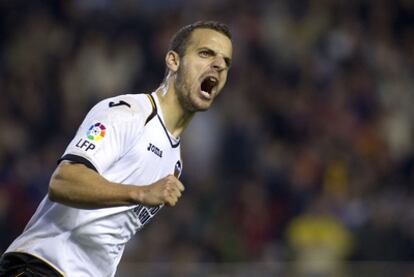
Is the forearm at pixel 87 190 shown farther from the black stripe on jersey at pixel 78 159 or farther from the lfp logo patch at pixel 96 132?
the lfp logo patch at pixel 96 132

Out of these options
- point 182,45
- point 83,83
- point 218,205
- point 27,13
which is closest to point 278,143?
point 218,205

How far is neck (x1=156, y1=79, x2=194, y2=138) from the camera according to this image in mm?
4715

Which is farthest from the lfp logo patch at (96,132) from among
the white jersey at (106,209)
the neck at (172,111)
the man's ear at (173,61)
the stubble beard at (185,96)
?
the man's ear at (173,61)

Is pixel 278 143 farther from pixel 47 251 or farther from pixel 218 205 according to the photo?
pixel 47 251

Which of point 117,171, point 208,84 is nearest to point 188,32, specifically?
A: point 208,84

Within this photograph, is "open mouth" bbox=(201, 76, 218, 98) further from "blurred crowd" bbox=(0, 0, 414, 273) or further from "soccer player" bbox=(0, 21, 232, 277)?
"blurred crowd" bbox=(0, 0, 414, 273)

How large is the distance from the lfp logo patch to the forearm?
7.2 inches

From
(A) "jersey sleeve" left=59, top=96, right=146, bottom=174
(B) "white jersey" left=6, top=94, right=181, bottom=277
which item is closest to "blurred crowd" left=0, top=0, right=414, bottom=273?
(B) "white jersey" left=6, top=94, right=181, bottom=277

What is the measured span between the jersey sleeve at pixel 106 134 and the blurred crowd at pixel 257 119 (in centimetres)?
457

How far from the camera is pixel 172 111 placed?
4734 millimetres

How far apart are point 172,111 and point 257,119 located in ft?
19.2

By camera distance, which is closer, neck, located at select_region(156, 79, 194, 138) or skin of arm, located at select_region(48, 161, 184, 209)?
skin of arm, located at select_region(48, 161, 184, 209)

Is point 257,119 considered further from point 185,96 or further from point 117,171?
point 117,171

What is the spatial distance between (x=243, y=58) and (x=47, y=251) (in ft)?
23.4
